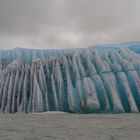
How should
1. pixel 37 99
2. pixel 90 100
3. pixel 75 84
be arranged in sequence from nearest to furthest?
pixel 90 100 → pixel 37 99 → pixel 75 84

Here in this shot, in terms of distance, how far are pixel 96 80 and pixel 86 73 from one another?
1.38 meters

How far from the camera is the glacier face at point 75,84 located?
21.6 meters

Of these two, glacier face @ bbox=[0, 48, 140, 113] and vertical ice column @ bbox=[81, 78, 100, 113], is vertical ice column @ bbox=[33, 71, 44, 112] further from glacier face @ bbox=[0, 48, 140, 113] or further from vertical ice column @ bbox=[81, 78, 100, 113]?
vertical ice column @ bbox=[81, 78, 100, 113]

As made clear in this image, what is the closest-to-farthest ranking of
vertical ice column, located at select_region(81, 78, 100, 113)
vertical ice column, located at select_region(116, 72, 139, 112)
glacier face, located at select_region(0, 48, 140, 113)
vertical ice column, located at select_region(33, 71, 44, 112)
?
vertical ice column, located at select_region(116, 72, 139, 112), vertical ice column, located at select_region(81, 78, 100, 113), glacier face, located at select_region(0, 48, 140, 113), vertical ice column, located at select_region(33, 71, 44, 112)

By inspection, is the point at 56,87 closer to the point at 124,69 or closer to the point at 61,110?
the point at 61,110

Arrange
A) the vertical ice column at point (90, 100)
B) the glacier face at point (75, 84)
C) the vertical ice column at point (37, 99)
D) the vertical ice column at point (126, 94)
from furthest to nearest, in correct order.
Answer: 1. the vertical ice column at point (37, 99)
2. the glacier face at point (75, 84)
3. the vertical ice column at point (90, 100)
4. the vertical ice column at point (126, 94)

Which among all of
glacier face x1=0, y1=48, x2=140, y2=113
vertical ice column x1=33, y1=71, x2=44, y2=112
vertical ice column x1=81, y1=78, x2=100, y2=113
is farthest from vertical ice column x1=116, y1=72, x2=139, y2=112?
vertical ice column x1=33, y1=71, x2=44, y2=112

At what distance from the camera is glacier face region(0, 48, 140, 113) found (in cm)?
2164

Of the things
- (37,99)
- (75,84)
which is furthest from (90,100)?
(37,99)

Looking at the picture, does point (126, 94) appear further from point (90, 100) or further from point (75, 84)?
point (75, 84)

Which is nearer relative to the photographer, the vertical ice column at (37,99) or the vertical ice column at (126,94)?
the vertical ice column at (126,94)

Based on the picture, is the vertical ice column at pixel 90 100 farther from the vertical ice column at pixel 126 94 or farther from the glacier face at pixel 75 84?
the vertical ice column at pixel 126 94

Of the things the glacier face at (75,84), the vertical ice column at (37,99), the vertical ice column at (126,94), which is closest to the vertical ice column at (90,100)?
the glacier face at (75,84)

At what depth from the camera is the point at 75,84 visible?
77.0ft
